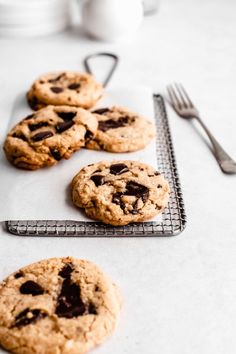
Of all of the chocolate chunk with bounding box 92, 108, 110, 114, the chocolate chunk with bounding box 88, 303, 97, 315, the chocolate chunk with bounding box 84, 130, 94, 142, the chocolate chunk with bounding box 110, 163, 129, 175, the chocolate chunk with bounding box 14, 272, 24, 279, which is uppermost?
the chocolate chunk with bounding box 84, 130, 94, 142

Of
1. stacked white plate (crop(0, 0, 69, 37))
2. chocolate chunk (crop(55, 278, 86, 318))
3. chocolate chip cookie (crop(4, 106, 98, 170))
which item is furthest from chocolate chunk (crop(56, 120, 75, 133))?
stacked white plate (crop(0, 0, 69, 37))

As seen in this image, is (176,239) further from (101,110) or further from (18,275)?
(101,110)

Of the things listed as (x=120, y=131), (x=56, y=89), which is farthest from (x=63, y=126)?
(x=56, y=89)

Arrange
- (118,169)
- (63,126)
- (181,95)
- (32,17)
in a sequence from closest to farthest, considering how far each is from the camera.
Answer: (118,169) → (63,126) → (181,95) → (32,17)

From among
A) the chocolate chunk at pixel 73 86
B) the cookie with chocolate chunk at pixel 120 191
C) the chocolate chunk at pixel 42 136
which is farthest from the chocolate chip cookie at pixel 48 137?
the chocolate chunk at pixel 73 86

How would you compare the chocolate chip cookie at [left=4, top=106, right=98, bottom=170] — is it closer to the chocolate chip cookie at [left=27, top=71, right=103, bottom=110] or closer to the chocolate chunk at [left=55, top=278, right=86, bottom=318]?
the chocolate chip cookie at [left=27, top=71, right=103, bottom=110]

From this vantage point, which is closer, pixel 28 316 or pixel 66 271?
pixel 28 316
